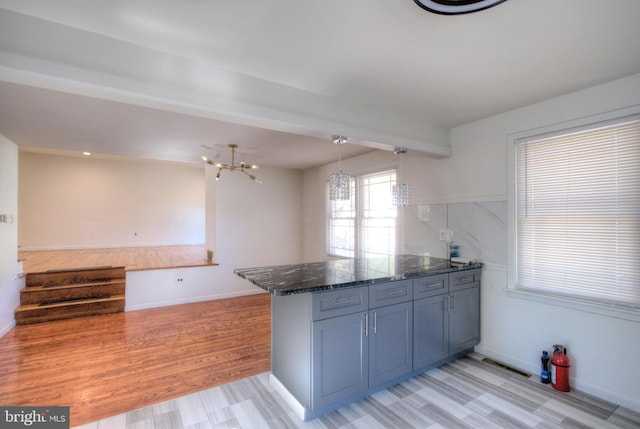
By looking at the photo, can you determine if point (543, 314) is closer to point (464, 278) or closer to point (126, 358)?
point (464, 278)

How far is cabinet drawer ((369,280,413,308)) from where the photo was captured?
7.59 ft

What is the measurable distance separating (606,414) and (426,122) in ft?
9.09

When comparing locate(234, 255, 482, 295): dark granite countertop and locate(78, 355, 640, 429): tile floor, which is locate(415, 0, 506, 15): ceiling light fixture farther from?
locate(78, 355, 640, 429): tile floor

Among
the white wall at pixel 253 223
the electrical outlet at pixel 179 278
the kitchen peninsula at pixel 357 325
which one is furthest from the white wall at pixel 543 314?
the electrical outlet at pixel 179 278

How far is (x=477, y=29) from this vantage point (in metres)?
1.65

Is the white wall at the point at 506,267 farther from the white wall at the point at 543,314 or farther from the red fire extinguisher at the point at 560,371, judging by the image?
the red fire extinguisher at the point at 560,371

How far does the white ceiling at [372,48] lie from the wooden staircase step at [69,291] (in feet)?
8.63

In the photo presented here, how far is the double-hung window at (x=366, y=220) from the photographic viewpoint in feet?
14.3

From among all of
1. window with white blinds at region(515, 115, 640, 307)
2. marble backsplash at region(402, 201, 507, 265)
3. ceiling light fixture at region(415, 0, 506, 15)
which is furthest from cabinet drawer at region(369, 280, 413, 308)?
ceiling light fixture at region(415, 0, 506, 15)

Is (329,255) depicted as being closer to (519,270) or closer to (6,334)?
(519,270)

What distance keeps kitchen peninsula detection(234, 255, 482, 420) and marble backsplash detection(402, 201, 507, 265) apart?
1.02 ft

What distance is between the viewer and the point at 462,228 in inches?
128

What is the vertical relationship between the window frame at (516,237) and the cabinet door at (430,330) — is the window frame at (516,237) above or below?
above

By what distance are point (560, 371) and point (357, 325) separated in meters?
1.73
